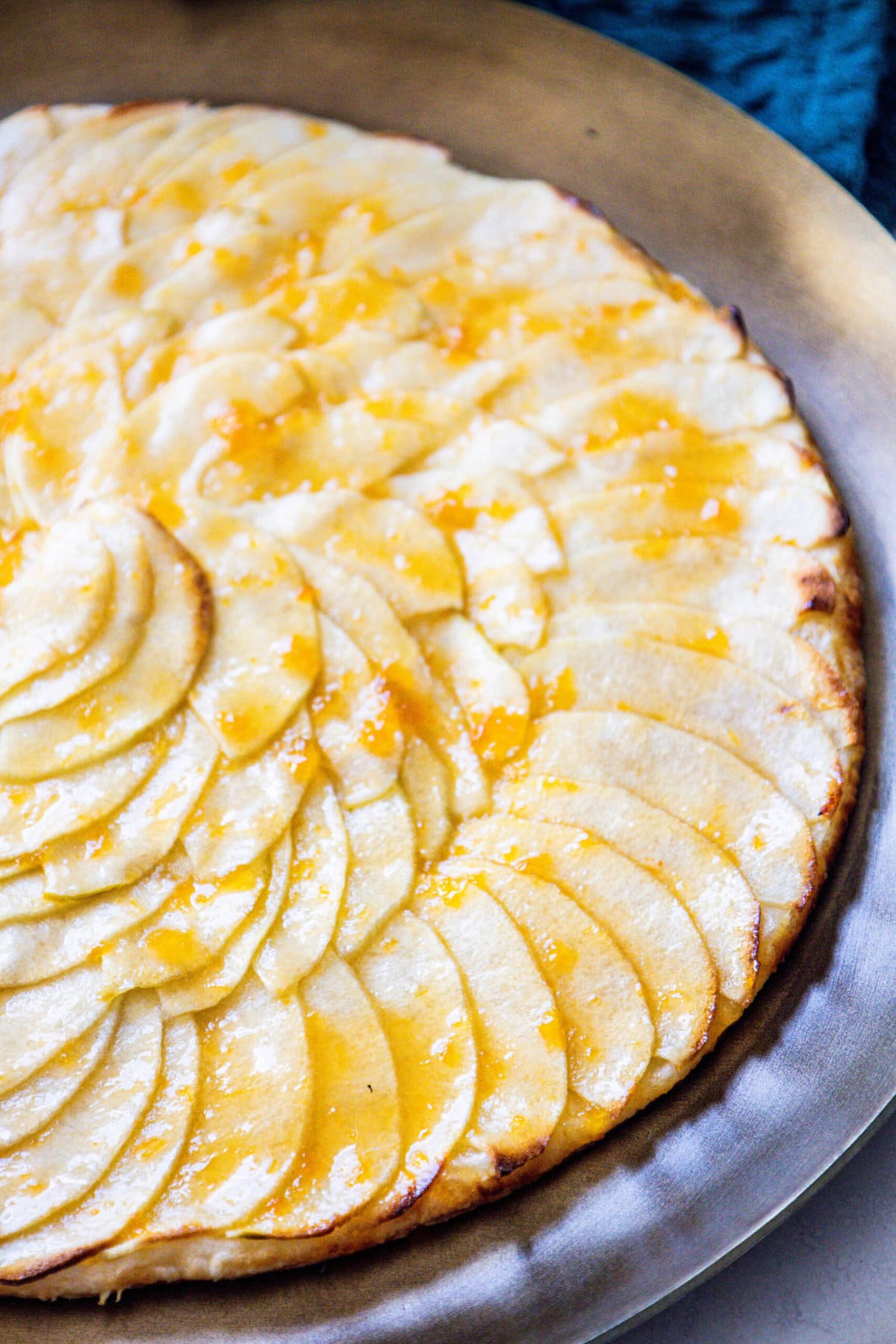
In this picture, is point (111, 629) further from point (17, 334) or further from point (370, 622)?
point (17, 334)

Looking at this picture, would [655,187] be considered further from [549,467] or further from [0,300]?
[0,300]

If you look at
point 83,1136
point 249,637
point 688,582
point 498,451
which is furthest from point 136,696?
point 688,582

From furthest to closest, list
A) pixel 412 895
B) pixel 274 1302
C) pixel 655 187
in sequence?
pixel 655 187 < pixel 412 895 < pixel 274 1302

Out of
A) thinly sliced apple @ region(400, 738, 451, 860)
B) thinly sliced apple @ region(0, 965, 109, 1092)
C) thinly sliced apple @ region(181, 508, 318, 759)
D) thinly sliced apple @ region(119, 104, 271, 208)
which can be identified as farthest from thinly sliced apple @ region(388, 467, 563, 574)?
thinly sliced apple @ region(0, 965, 109, 1092)

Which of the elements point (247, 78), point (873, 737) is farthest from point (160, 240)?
point (873, 737)

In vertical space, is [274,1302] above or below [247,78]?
below

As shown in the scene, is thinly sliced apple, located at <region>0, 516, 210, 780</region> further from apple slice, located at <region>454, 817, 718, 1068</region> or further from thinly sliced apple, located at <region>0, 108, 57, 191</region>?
thinly sliced apple, located at <region>0, 108, 57, 191</region>
